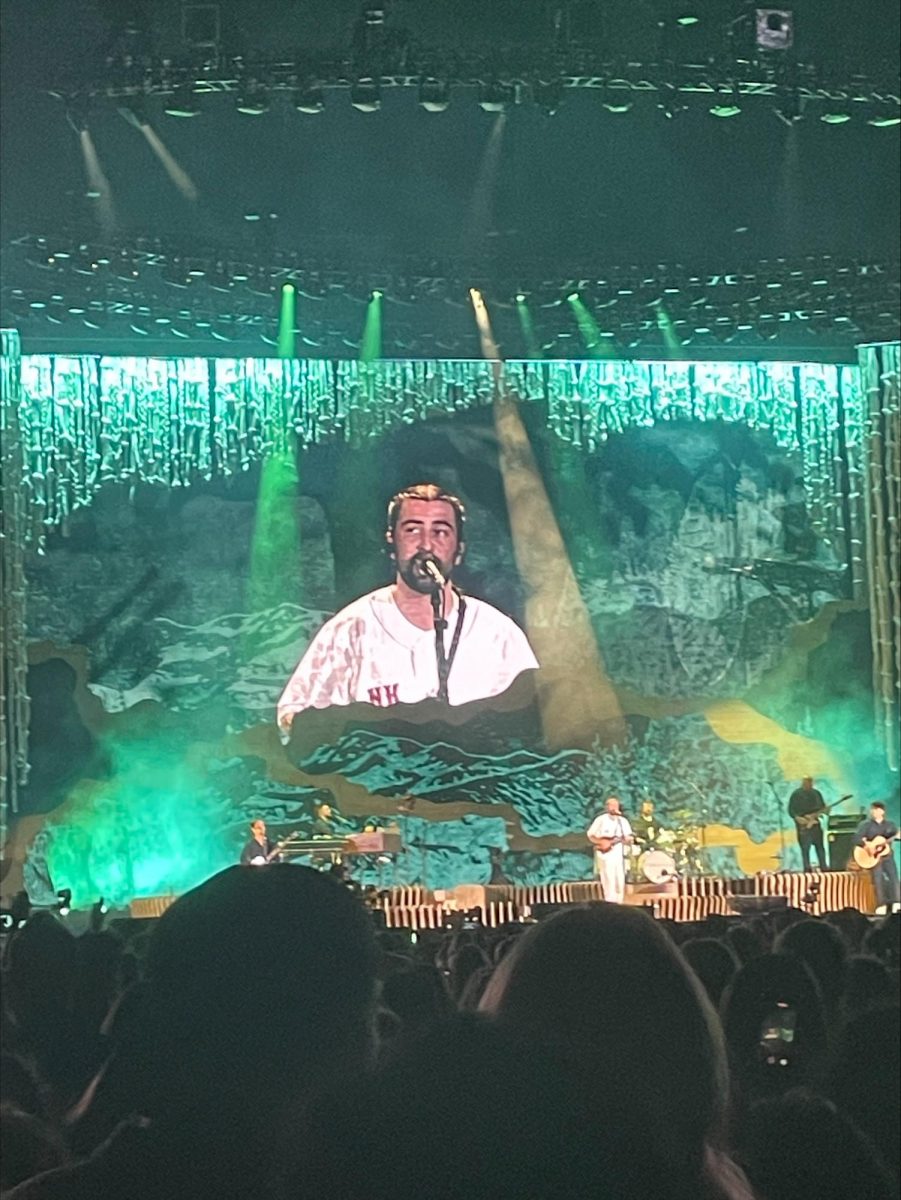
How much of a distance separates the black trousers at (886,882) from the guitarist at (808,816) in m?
0.84

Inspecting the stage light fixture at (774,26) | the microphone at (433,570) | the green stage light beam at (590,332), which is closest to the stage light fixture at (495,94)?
the stage light fixture at (774,26)

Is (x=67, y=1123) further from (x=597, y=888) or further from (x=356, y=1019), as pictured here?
(x=597, y=888)

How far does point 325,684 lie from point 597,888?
143 inches

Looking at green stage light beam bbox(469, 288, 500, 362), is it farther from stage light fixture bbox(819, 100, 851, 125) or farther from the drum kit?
the drum kit

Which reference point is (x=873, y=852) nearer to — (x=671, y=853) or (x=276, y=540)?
(x=671, y=853)

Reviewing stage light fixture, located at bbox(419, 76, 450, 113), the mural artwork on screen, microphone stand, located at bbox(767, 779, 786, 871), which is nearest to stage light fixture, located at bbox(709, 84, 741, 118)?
stage light fixture, located at bbox(419, 76, 450, 113)

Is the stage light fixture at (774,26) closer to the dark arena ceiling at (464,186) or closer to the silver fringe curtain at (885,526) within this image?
the dark arena ceiling at (464,186)

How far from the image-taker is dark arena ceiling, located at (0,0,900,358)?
36.6 ft

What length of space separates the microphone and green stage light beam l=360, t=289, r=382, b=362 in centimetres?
228

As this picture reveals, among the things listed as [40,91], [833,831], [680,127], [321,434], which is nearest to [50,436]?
[321,434]

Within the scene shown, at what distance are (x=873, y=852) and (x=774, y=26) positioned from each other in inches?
303

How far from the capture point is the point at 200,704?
1689 centimetres

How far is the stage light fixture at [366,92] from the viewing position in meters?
11.0

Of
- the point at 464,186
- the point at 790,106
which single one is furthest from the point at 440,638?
the point at 790,106
